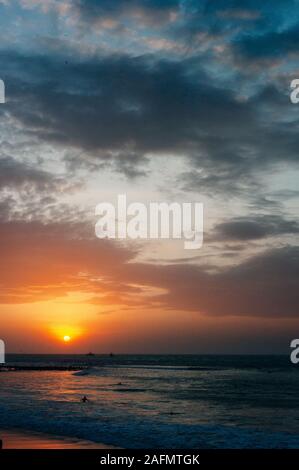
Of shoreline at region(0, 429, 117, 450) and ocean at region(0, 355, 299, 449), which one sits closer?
shoreline at region(0, 429, 117, 450)

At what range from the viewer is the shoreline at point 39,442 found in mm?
22469

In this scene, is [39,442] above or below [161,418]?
above

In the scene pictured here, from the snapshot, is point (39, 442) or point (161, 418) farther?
point (161, 418)

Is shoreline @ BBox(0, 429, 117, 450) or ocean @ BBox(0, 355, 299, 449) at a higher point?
shoreline @ BBox(0, 429, 117, 450)

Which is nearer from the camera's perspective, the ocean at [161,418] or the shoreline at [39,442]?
the shoreline at [39,442]

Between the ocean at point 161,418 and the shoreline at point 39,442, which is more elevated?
the shoreline at point 39,442

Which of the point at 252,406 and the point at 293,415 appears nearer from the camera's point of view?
Result: the point at 293,415

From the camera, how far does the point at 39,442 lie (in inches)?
929

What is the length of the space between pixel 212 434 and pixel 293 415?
1160 cm

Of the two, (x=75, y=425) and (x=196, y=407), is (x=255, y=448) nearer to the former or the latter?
(x=75, y=425)

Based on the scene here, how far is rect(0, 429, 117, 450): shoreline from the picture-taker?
2247 centimetres
